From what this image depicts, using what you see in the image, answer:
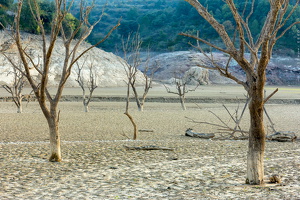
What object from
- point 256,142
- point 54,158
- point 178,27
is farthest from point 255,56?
point 178,27

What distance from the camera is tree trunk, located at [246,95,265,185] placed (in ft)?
17.0

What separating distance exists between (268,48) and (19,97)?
1658cm

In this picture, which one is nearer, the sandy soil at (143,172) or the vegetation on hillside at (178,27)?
the sandy soil at (143,172)

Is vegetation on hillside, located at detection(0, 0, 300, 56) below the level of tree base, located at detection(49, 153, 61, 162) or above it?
above

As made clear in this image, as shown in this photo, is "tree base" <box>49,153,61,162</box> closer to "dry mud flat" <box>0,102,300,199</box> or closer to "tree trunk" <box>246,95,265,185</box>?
"dry mud flat" <box>0,102,300,199</box>

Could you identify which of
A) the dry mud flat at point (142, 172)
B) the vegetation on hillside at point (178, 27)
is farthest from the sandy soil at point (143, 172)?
the vegetation on hillside at point (178, 27)

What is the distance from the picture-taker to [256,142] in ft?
17.4

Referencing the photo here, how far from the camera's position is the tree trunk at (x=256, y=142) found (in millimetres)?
5176

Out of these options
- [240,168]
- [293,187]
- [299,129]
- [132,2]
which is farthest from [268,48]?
[132,2]

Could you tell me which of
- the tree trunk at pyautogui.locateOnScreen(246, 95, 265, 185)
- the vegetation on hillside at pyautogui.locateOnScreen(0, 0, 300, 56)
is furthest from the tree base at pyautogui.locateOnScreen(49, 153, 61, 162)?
the vegetation on hillside at pyautogui.locateOnScreen(0, 0, 300, 56)

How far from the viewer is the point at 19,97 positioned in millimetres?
19672

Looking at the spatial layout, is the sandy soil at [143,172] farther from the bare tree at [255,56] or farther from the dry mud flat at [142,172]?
the bare tree at [255,56]

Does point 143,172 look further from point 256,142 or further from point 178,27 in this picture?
point 178,27

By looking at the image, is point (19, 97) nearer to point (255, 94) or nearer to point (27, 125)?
point (27, 125)
